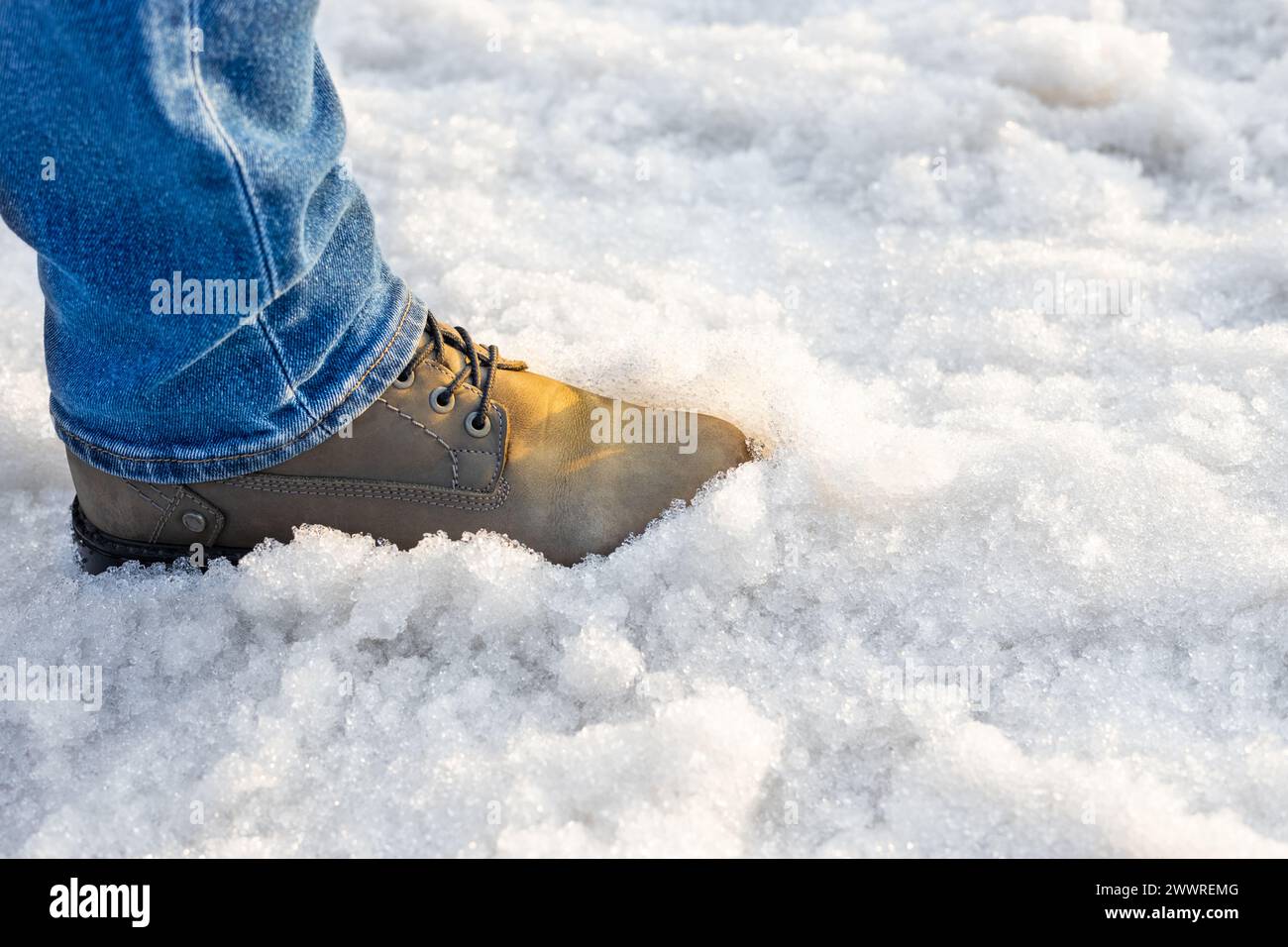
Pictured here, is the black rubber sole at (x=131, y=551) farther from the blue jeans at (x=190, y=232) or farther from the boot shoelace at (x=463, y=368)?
the boot shoelace at (x=463, y=368)

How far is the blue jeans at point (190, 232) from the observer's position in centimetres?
77

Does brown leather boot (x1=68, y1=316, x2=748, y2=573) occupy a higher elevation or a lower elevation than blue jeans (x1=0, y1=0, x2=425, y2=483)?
lower

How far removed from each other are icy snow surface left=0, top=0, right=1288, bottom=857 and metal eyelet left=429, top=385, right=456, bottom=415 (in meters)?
0.14

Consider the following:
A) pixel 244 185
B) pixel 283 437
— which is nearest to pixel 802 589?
pixel 283 437

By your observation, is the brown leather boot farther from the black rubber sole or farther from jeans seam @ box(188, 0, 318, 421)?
jeans seam @ box(188, 0, 318, 421)

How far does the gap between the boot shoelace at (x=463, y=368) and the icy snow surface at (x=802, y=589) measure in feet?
0.46

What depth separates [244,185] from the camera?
811mm

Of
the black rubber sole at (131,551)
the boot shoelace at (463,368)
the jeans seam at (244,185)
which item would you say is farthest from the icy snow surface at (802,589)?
the jeans seam at (244,185)

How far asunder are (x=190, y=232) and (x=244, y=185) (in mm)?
62

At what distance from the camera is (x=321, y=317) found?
959 mm

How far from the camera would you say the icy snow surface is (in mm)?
898

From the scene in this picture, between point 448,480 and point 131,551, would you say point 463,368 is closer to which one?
point 448,480

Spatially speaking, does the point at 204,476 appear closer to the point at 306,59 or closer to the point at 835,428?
the point at 306,59

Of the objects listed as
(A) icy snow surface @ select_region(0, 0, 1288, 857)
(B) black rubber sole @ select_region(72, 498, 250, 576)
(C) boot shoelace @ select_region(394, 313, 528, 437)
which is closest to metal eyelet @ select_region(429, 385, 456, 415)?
(C) boot shoelace @ select_region(394, 313, 528, 437)
